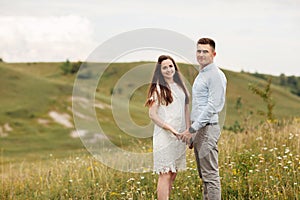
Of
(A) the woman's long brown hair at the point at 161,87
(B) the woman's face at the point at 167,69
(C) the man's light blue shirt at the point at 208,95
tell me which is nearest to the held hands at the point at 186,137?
(C) the man's light blue shirt at the point at 208,95

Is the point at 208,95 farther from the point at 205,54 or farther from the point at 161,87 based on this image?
the point at 161,87

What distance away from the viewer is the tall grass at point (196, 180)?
637 cm

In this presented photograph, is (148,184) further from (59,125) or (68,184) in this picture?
(59,125)

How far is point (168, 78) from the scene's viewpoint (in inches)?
232

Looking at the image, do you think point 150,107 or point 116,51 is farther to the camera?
point 116,51

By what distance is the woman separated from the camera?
5.79 m

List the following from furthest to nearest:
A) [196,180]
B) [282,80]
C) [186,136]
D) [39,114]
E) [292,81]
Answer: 1. [282,80]
2. [292,81]
3. [39,114]
4. [196,180]
5. [186,136]

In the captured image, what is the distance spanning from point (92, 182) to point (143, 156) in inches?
51.8

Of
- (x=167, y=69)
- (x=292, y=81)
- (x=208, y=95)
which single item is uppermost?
(x=292, y=81)

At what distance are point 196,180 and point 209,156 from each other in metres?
1.44

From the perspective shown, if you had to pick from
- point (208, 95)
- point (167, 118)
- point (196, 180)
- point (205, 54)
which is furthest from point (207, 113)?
point (196, 180)

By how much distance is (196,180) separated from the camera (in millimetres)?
6938

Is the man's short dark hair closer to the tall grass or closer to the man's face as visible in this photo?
the man's face

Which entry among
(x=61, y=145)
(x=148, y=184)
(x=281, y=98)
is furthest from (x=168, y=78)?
(x=281, y=98)
